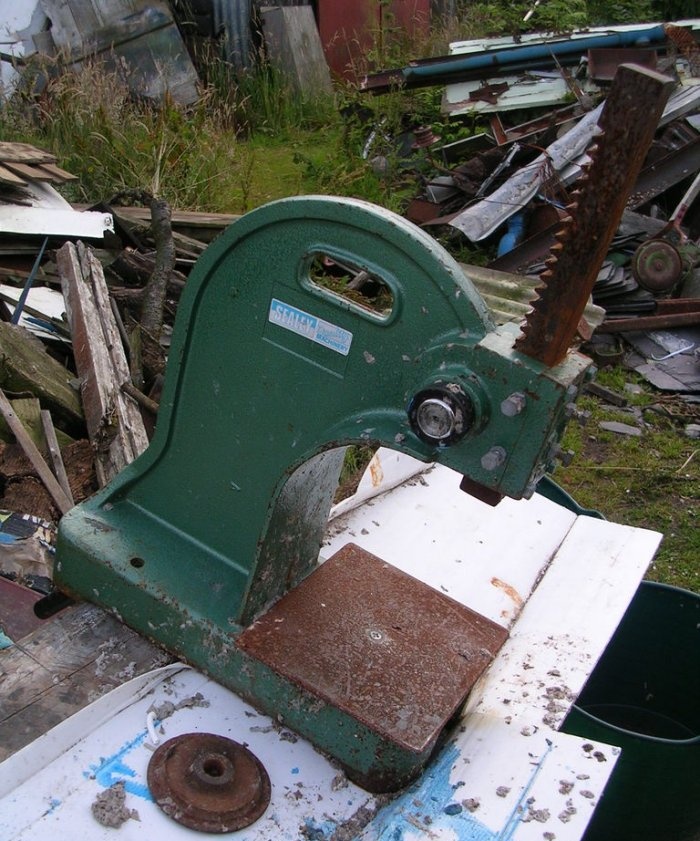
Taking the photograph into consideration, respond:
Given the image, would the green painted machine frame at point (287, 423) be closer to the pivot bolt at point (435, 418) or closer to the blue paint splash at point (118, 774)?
the pivot bolt at point (435, 418)

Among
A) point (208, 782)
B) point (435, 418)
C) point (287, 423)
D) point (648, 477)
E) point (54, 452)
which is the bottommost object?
point (648, 477)

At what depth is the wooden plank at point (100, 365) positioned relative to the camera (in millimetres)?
2998

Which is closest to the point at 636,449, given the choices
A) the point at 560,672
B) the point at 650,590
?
the point at 650,590

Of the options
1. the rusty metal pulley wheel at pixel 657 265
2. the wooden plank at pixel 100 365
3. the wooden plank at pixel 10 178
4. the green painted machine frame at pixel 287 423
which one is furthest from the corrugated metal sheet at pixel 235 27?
the green painted machine frame at pixel 287 423

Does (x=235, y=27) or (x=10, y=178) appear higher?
(x=235, y=27)

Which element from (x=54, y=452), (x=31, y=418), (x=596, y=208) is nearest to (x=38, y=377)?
(x=31, y=418)

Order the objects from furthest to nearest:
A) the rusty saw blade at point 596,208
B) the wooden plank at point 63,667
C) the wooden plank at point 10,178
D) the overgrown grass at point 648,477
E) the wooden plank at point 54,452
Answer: the wooden plank at point 10,178 → the overgrown grass at point 648,477 → the wooden plank at point 54,452 → the wooden plank at point 63,667 → the rusty saw blade at point 596,208

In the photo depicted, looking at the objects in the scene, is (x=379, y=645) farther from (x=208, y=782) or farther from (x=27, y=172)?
(x=27, y=172)

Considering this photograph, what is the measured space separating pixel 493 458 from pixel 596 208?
42 cm

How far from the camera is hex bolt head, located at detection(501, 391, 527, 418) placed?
1.32 meters

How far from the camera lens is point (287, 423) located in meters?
1.60

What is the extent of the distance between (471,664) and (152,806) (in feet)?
2.14

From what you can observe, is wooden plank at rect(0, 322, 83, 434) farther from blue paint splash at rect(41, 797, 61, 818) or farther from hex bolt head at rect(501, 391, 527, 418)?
hex bolt head at rect(501, 391, 527, 418)

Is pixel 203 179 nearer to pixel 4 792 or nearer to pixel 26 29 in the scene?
pixel 26 29
